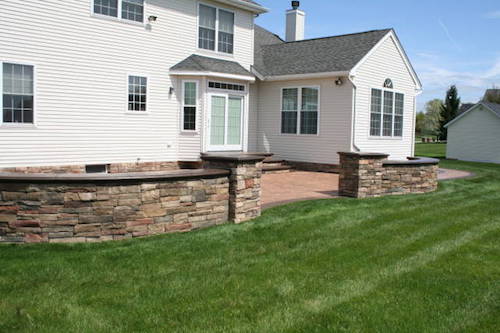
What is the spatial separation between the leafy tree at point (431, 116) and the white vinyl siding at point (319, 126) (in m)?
58.9

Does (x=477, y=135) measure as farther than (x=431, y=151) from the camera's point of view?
No

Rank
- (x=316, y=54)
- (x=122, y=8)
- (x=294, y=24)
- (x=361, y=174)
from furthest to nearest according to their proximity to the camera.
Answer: (x=294, y=24) < (x=316, y=54) < (x=122, y=8) < (x=361, y=174)

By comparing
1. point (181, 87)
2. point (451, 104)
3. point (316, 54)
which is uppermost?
point (451, 104)

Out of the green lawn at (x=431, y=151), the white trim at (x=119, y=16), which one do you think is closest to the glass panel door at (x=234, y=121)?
the white trim at (x=119, y=16)

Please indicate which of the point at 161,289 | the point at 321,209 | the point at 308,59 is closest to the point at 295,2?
the point at 308,59

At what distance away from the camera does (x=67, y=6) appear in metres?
12.1

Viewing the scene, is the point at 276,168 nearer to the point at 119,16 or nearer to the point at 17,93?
the point at 119,16

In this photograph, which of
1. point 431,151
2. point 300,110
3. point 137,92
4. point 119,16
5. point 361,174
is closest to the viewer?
point 361,174

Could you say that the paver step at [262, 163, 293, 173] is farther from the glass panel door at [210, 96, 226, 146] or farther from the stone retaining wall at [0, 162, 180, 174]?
the stone retaining wall at [0, 162, 180, 174]

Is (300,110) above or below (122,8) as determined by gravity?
below

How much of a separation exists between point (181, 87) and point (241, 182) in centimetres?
808

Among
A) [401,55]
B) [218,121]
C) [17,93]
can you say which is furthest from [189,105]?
[401,55]

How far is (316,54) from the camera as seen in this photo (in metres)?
17.5

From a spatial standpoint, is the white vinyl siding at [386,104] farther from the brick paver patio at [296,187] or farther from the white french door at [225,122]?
the white french door at [225,122]
